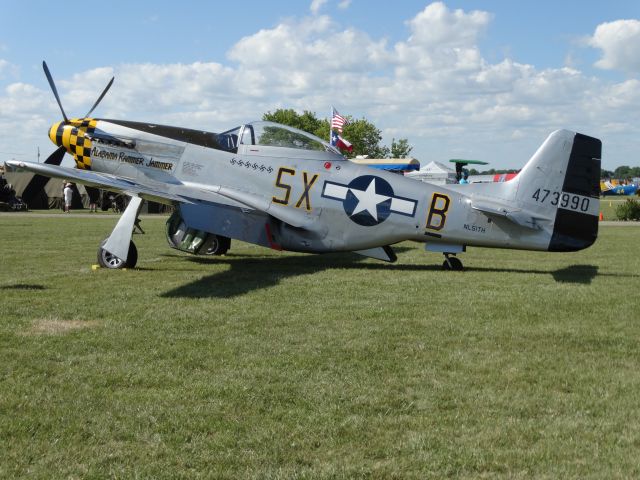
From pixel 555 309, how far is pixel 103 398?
5.27 meters

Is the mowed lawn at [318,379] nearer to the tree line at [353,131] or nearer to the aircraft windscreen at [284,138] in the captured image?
the aircraft windscreen at [284,138]

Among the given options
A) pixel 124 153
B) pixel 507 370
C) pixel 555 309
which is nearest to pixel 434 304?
pixel 555 309

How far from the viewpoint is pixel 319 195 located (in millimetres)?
11172

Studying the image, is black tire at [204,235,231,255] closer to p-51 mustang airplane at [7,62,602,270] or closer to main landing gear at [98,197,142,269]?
p-51 mustang airplane at [7,62,602,270]

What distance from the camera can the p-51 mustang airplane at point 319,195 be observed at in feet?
34.4

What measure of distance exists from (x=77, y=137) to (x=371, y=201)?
18.9 ft

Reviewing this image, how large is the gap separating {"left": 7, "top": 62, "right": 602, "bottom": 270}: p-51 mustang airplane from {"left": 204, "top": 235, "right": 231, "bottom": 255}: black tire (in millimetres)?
1836

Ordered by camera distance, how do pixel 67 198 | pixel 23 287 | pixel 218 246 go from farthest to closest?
pixel 67 198, pixel 218 246, pixel 23 287

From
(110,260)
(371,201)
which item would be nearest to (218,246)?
(110,260)

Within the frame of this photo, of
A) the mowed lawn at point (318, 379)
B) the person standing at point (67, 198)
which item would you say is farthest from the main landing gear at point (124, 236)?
the person standing at point (67, 198)

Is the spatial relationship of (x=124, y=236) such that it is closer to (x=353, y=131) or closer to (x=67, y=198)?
(x=67, y=198)

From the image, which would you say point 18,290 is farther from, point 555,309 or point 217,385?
point 555,309

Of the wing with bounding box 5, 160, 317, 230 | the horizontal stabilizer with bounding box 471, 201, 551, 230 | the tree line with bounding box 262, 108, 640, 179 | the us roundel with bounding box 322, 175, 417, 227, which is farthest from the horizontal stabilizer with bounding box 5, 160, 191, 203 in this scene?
the tree line with bounding box 262, 108, 640, 179

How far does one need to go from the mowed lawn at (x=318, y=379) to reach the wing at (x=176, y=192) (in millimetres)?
1522
